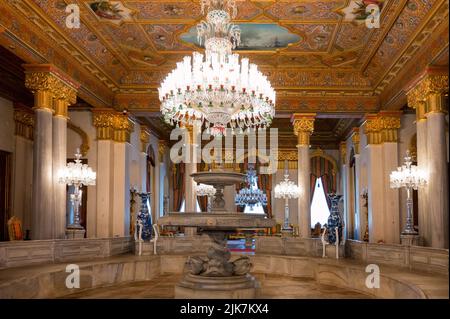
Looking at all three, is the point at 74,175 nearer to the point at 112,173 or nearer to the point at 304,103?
the point at 112,173

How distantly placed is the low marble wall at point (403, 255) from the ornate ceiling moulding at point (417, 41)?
152 inches

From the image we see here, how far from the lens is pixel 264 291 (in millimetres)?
8461

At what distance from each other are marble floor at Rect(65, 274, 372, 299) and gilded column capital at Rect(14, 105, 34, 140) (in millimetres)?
6064

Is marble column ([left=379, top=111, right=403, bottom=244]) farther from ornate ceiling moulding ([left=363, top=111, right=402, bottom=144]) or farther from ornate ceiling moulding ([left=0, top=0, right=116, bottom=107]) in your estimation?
ornate ceiling moulding ([left=0, top=0, right=116, bottom=107])

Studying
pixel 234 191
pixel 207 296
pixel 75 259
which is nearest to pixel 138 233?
pixel 75 259

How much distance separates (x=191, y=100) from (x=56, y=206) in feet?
12.7

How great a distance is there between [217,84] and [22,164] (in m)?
7.40

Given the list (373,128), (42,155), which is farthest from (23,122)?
(373,128)

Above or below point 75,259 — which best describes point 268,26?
above

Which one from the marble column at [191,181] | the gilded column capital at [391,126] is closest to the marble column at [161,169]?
the marble column at [191,181]

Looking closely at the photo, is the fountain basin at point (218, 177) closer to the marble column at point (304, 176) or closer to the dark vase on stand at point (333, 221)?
the dark vase on stand at point (333, 221)

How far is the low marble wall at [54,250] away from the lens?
27.9ft

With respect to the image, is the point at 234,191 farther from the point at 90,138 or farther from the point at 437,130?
the point at 437,130
